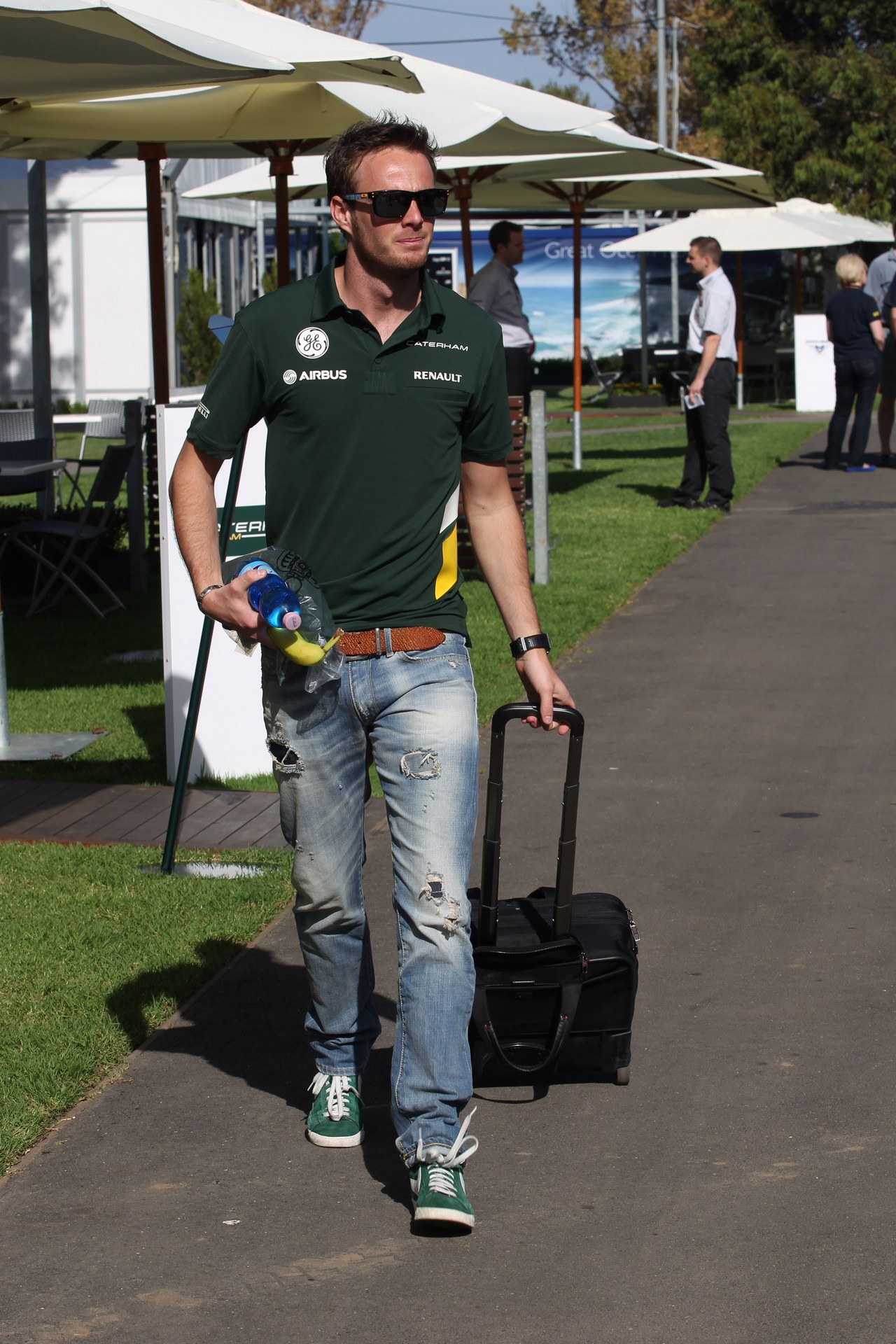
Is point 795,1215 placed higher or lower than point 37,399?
lower

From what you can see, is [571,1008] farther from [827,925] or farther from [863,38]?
[863,38]

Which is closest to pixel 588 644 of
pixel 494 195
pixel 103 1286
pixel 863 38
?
pixel 103 1286

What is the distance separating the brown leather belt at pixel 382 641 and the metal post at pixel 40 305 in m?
9.27

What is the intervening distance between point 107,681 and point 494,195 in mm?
11290

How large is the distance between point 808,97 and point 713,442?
22.5 meters

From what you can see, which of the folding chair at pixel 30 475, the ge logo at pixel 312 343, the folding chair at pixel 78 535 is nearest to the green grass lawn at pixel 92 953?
the ge logo at pixel 312 343

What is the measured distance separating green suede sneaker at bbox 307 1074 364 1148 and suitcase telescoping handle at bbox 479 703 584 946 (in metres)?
0.45

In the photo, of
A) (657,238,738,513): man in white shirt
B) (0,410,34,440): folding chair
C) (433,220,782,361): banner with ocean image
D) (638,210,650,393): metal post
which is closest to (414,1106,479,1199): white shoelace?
(0,410,34,440): folding chair

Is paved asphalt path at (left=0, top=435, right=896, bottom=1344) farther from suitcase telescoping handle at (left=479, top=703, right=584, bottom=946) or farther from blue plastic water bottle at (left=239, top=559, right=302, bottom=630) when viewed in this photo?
blue plastic water bottle at (left=239, top=559, right=302, bottom=630)

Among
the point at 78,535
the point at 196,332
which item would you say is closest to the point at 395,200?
the point at 78,535

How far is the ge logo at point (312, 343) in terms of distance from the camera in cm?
353

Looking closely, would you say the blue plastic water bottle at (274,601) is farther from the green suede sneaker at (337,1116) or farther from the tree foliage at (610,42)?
the tree foliage at (610,42)

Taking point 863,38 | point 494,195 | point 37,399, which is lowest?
point 37,399

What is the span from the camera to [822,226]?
25109 millimetres
